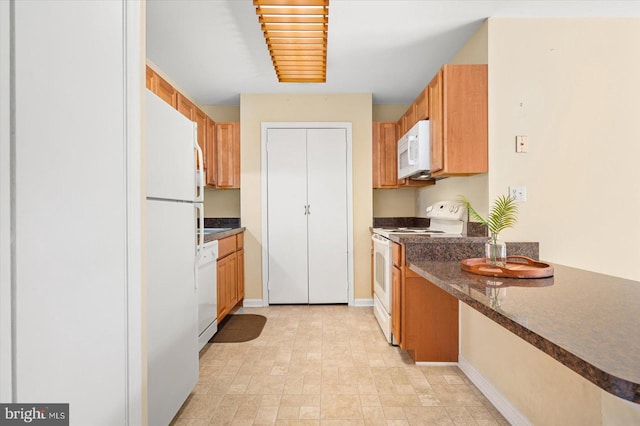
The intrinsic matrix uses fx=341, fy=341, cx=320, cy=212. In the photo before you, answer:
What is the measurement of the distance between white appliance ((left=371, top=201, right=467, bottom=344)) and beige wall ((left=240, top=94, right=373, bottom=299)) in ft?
1.82

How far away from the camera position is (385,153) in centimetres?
423

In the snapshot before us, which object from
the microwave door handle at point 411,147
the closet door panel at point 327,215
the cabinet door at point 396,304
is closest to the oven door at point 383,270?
the cabinet door at point 396,304

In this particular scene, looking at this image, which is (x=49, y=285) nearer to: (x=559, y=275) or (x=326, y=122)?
(x=559, y=275)

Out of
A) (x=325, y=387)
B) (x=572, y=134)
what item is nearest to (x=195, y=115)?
(x=325, y=387)

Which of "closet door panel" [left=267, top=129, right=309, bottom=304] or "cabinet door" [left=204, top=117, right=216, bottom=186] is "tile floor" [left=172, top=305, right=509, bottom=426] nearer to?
"closet door panel" [left=267, top=129, right=309, bottom=304]

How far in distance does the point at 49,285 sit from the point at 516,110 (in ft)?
8.78

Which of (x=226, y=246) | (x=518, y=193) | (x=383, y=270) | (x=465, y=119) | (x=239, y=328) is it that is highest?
(x=465, y=119)

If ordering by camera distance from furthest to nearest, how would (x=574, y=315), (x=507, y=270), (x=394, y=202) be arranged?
(x=394, y=202) → (x=507, y=270) → (x=574, y=315)

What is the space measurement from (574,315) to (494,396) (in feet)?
4.55

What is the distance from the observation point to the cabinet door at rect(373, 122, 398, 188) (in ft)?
13.8

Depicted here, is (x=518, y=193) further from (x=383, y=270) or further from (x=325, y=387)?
(x=325, y=387)

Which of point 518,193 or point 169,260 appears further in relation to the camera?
point 518,193

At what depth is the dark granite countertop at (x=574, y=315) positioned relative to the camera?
2.20 feet

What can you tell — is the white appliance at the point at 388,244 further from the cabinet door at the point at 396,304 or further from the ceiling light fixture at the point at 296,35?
the ceiling light fixture at the point at 296,35
